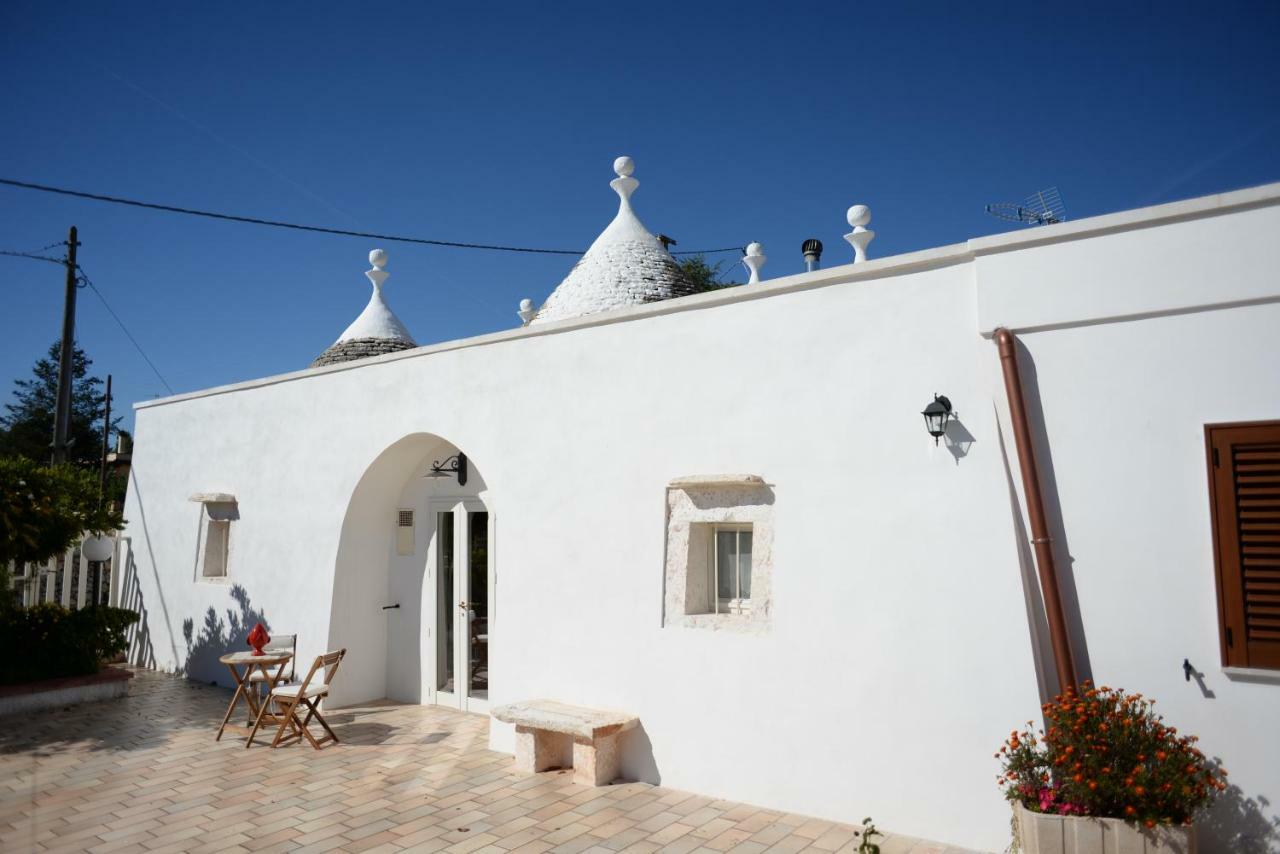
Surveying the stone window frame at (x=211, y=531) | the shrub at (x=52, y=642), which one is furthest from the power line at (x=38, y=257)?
the shrub at (x=52, y=642)

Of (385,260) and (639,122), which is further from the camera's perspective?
(385,260)

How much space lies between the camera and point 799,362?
6199 millimetres

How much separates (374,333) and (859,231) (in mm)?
8711

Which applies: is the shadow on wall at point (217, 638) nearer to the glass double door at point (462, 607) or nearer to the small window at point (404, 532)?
the small window at point (404, 532)

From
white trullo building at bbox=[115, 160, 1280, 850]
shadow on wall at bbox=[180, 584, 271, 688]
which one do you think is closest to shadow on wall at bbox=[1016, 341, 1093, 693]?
white trullo building at bbox=[115, 160, 1280, 850]

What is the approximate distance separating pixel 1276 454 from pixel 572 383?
17.3ft

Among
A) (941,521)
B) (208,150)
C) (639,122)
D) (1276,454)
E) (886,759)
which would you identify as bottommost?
(886,759)

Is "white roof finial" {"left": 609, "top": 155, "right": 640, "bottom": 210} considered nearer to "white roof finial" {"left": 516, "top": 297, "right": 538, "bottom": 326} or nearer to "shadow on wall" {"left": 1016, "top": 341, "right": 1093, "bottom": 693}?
"white roof finial" {"left": 516, "top": 297, "right": 538, "bottom": 326}

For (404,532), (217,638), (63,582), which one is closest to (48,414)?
(63,582)

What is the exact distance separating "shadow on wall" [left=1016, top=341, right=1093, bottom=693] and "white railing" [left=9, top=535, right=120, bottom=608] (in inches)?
501

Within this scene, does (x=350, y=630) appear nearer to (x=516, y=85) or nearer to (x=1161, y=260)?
(x=516, y=85)

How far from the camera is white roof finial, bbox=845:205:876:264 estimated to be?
26.6ft

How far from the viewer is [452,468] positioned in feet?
31.2

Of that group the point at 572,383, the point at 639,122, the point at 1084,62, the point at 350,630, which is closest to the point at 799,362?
the point at 572,383
